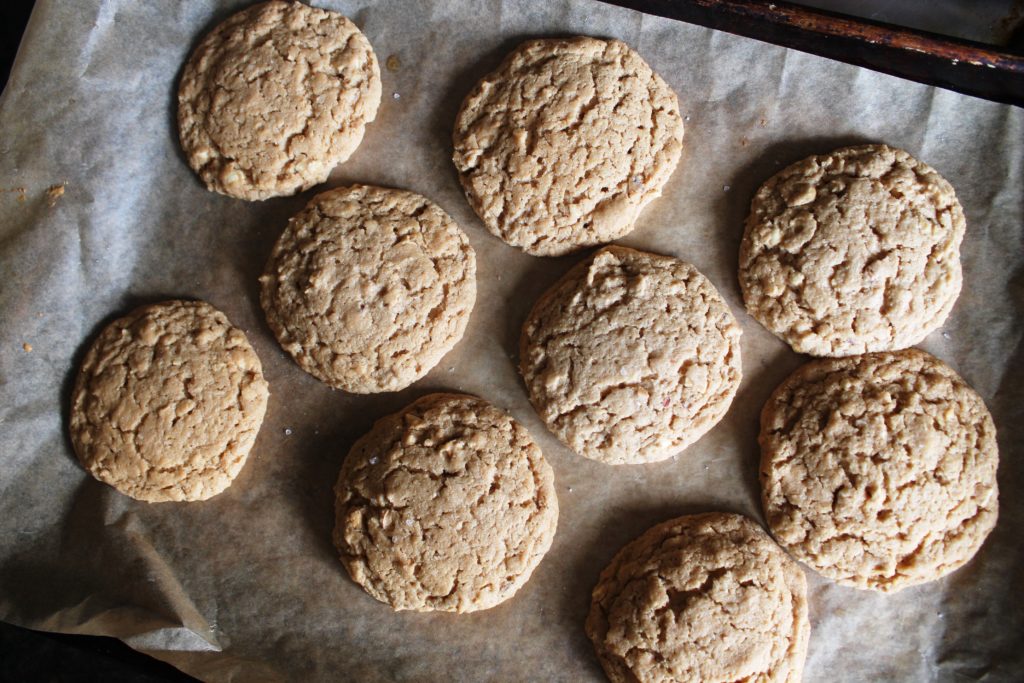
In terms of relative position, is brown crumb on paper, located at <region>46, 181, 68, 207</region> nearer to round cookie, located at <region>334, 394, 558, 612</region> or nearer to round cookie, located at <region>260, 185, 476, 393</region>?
round cookie, located at <region>260, 185, 476, 393</region>

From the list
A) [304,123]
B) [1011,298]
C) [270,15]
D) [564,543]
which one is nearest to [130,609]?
[564,543]

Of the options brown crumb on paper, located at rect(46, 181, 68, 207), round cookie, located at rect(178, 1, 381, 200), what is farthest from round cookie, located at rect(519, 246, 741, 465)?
brown crumb on paper, located at rect(46, 181, 68, 207)

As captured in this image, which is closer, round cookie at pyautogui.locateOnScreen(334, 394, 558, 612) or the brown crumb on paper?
round cookie at pyautogui.locateOnScreen(334, 394, 558, 612)

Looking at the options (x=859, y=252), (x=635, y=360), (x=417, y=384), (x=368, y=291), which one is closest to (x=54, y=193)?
(x=368, y=291)

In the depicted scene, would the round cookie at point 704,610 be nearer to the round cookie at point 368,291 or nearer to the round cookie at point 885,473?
the round cookie at point 885,473

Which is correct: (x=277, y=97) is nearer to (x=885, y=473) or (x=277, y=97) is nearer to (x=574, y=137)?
(x=574, y=137)


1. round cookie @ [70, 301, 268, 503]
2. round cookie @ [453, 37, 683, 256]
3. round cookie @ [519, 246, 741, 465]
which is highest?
round cookie @ [453, 37, 683, 256]

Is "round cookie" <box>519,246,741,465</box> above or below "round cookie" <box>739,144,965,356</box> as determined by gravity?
below

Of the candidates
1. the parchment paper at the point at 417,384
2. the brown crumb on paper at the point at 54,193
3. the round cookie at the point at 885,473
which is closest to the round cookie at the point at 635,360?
the parchment paper at the point at 417,384
